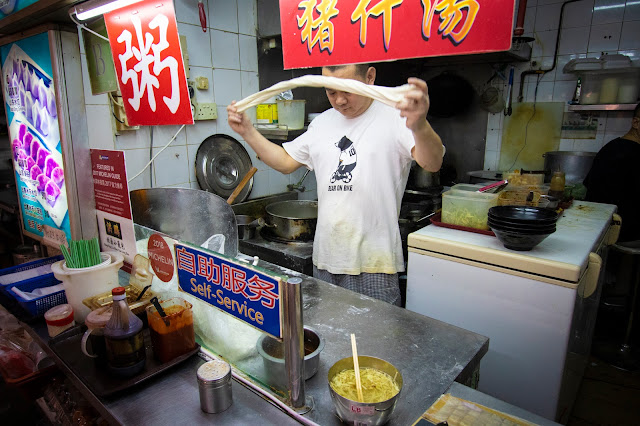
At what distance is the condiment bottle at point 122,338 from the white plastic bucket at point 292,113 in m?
2.56

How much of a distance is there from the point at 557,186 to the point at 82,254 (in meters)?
2.73

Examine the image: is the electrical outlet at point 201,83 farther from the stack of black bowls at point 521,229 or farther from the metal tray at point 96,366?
the stack of black bowls at point 521,229

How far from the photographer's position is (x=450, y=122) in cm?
500

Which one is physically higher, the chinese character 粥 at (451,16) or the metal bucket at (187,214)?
the chinese character 粥 at (451,16)

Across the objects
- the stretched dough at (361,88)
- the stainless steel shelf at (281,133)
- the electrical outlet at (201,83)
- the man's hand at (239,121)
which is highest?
the electrical outlet at (201,83)

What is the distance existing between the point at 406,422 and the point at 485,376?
117 cm

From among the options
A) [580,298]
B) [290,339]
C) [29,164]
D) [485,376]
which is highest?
[29,164]

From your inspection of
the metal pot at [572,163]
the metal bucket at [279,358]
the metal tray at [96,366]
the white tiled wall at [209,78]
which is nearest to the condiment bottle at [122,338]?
the metal tray at [96,366]

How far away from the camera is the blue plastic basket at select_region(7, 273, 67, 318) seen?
5.25ft

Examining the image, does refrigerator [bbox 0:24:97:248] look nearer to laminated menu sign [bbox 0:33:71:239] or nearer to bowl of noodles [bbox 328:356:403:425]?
laminated menu sign [bbox 0:33:71:239]

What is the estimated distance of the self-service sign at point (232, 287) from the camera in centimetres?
97

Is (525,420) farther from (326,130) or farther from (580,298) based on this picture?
(326,130)

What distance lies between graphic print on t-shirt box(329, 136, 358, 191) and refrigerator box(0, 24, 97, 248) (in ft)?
3.85

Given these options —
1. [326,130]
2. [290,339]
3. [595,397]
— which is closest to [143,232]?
[290,339]
